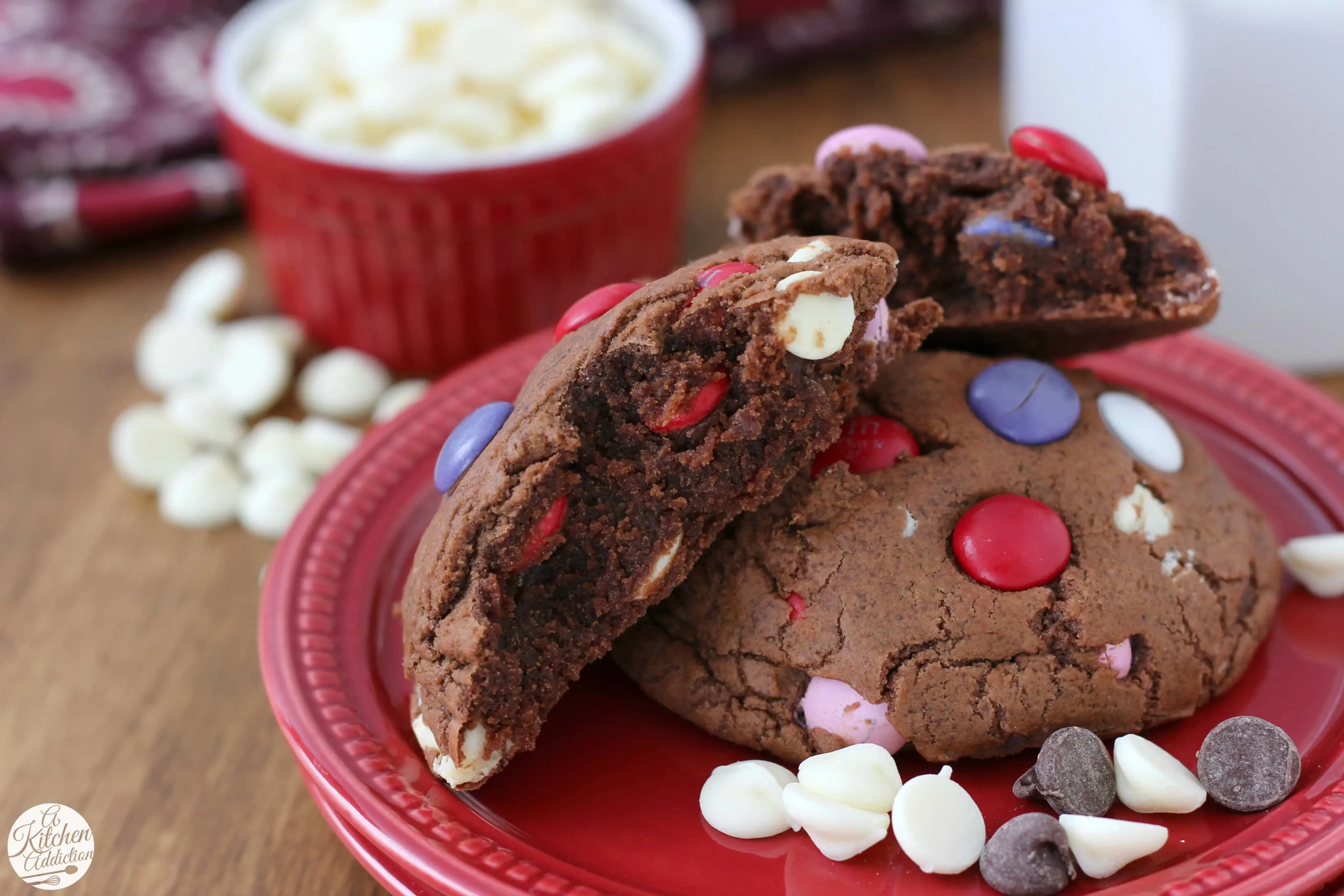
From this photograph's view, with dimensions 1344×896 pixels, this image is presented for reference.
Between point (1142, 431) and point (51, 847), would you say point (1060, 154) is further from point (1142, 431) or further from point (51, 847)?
point (51, 847)

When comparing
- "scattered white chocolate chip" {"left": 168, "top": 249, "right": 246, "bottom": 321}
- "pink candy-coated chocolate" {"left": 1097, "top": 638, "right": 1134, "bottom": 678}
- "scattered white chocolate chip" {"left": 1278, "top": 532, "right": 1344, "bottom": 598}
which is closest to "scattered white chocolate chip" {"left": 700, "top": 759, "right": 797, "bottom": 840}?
"pink candy-coated chocolate" {"left": 1097, "top": 638, "right": 1134, "bottom": 678}

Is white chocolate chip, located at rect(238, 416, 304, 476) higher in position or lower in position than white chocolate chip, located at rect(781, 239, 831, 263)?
lower

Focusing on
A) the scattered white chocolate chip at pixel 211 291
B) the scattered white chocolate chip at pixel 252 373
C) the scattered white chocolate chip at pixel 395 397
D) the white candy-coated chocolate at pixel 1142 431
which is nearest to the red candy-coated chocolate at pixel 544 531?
the white candy-coated chocolate at pixel 1142 431

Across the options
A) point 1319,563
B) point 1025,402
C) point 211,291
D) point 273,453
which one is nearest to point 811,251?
point 1025,402

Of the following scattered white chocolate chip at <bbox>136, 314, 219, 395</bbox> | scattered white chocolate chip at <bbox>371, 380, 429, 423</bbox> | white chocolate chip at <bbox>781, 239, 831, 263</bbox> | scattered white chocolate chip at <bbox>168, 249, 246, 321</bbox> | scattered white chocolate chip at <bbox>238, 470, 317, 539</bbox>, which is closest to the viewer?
white chocolate chip at <bbox>781, 239, 831, 263</bbox>

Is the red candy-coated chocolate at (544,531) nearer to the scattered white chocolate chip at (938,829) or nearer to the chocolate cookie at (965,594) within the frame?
the chocolate cookie at (965,594)

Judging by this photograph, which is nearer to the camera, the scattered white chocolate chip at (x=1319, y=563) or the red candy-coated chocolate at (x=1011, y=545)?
the red candy-coated chocolate at (x=1011, y=545)

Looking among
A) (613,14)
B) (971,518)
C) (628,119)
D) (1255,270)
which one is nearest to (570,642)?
(971,518)

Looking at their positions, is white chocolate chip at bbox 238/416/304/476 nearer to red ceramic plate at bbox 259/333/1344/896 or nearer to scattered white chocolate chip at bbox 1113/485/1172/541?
red ceramic plate at bbox 259/333/1344/896
